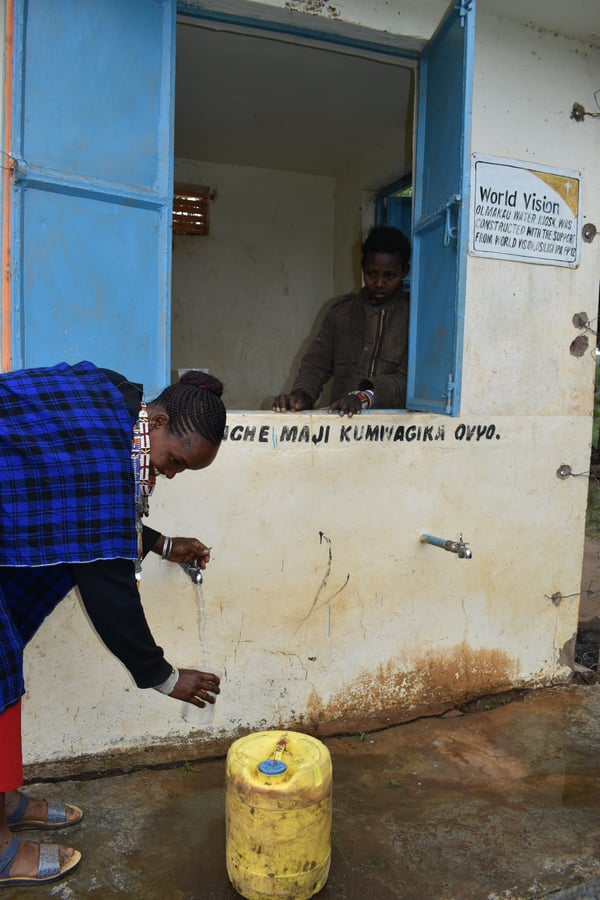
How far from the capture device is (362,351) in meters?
3.59

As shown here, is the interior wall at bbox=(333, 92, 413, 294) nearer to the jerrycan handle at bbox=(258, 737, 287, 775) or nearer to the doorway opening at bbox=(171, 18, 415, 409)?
the doorway opening at bbox=(171, 18, 415, 409)

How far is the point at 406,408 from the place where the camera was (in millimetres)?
3305

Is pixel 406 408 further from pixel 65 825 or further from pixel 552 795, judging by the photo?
pixel 65 825

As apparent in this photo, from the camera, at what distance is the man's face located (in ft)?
11.2

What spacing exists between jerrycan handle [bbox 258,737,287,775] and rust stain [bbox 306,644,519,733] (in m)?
1.14

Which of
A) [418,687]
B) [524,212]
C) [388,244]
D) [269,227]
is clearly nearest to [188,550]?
[418,687]

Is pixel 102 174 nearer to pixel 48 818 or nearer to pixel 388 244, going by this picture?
pixel 388 244

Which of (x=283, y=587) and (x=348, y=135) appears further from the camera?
(x=348, y=135)

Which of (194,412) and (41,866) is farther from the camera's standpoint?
(41,866)

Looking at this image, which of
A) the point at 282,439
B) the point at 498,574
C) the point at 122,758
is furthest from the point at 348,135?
the point at 122,758

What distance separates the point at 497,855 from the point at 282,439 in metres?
1.65

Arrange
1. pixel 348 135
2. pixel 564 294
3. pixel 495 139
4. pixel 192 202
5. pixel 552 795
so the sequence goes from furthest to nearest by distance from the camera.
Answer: pixel 192 202
pixel 348 135
pixel 564 294
pixel 495 139
pixel 552 795

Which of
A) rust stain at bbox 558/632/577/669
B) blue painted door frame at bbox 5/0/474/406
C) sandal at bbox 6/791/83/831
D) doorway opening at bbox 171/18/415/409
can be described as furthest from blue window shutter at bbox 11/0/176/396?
rust stain at bbox 558/632/577/669

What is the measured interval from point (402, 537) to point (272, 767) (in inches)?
57.2
